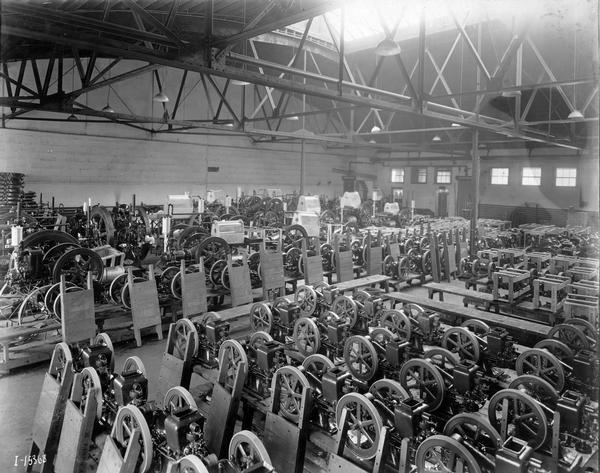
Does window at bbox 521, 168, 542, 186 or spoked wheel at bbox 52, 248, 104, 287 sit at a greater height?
window at bbox 521, 168, 542, 186

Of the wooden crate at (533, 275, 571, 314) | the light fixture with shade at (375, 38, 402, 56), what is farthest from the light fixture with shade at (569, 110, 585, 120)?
the light fixture with shade at (375, 38, 402, 56)

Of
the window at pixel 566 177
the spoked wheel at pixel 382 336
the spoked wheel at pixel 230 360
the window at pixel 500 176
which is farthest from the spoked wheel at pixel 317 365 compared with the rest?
the window at pixel 500 176

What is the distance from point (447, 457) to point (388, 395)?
2.15ft

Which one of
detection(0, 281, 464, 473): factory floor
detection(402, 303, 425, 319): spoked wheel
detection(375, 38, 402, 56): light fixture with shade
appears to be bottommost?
detection(0, 281, 464, 473): factory floor

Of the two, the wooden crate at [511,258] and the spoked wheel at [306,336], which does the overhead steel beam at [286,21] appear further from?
the wooden crate at [511,258]

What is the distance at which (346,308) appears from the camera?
564cm

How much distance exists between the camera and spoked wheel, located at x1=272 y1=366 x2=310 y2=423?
11.3ft

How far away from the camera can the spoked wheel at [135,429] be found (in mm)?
2769

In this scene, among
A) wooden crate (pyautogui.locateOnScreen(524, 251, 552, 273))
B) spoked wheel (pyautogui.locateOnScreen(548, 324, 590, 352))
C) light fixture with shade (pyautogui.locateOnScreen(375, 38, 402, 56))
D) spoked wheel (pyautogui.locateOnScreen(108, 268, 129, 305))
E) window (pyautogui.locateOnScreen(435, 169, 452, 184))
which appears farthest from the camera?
window (pyautogui.locateOnScreen(435, 169, 452, 184))

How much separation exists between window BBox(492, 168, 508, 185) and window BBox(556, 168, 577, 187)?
2032 millimetres

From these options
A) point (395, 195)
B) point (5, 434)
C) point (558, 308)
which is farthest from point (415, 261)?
point (395, 195)

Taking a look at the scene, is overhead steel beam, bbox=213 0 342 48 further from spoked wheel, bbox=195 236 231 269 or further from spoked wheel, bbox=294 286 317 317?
spoked wheel, bbox=195 236 231 269

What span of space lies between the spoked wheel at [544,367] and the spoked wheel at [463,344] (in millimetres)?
376

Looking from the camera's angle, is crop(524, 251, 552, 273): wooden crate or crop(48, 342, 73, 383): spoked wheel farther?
crop(524, 251, 552, 273): wooden crate
